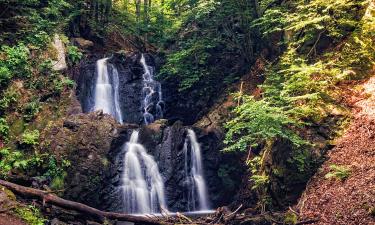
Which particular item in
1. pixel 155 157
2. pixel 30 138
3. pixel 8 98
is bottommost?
pixel 155 157

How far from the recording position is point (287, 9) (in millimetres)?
14266

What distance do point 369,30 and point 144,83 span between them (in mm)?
12036

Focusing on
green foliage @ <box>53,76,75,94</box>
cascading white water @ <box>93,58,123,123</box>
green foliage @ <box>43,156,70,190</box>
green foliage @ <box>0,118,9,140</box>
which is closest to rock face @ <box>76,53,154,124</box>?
cascading white water @ <box>93,58,123,123</box>

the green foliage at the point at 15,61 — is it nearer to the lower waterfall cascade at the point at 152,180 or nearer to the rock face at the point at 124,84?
the rock face at the point at 124,84

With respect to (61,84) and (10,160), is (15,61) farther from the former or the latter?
(10,160)

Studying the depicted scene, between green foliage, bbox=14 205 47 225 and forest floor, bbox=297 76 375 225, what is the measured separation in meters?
6.82

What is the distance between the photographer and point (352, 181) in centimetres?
829

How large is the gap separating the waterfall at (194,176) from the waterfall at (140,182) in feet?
3.70

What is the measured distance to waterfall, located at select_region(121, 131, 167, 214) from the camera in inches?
513

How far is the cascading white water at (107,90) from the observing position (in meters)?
17.5

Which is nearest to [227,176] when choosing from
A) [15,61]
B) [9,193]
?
[9,193]

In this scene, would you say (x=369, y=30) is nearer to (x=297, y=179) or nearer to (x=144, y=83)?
(x=297, y=179)

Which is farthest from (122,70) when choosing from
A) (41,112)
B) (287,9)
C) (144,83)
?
(287,9)

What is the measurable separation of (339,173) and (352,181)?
47 cm
